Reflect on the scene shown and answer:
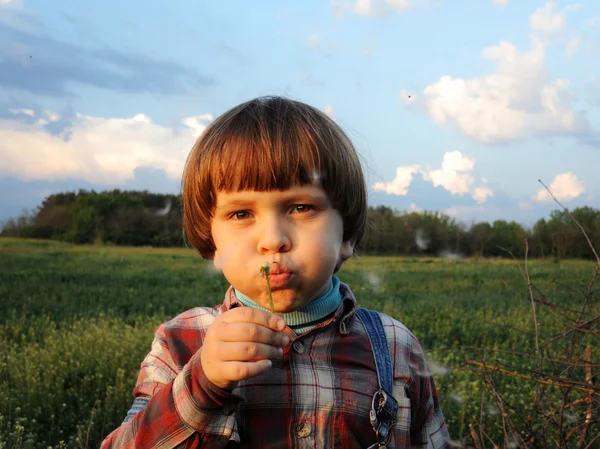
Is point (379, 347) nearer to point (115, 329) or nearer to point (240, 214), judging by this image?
point (240, 214)

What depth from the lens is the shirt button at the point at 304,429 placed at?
1692 millimetres

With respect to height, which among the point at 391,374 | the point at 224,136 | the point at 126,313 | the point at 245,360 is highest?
the point at 224,136

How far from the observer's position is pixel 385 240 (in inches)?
856

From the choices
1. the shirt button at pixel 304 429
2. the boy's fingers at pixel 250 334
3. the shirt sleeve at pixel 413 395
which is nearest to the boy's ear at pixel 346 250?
the shirt sleeve at pixel 413 395

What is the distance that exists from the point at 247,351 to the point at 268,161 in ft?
1.85

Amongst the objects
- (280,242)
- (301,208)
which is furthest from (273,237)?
(301,208)

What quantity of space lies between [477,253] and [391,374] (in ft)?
75.2

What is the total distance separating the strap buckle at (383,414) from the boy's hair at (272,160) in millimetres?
493

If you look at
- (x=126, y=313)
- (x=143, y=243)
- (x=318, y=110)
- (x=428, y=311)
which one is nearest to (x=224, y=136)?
(x=318, y=110)

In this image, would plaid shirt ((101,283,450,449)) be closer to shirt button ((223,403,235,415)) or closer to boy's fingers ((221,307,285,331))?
shirt button ((223,403,235,415))

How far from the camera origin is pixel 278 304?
5.43ft

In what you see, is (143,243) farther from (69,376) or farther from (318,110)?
(318,110)

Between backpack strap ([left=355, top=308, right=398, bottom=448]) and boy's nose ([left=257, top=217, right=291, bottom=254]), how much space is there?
0.51m

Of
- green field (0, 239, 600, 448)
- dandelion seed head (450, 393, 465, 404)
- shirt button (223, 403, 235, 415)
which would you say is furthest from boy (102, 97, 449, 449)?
dandelion seed head (450, 393, 465, 404)
